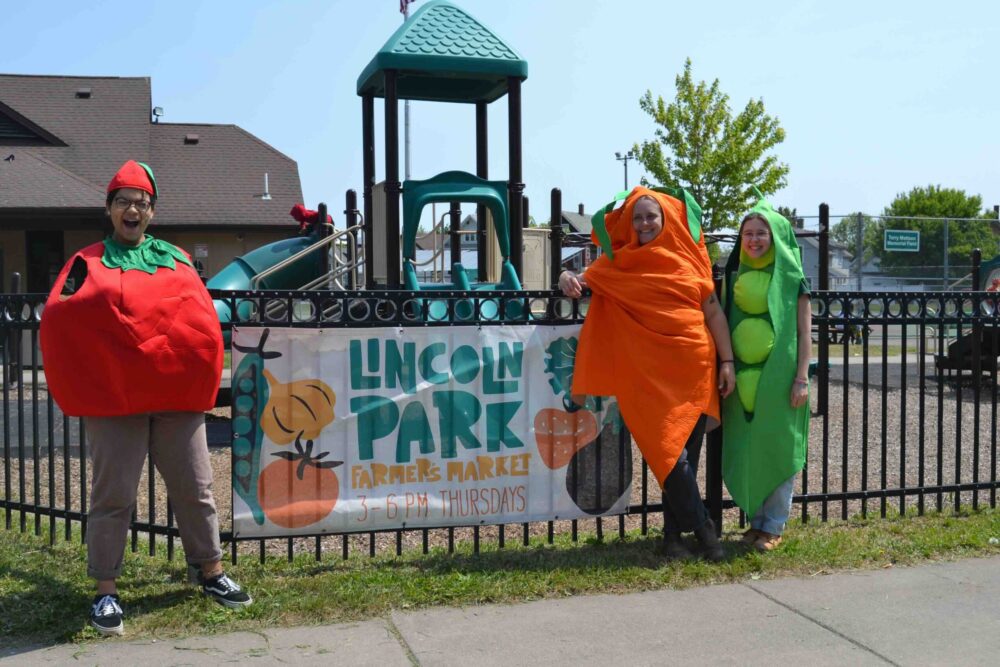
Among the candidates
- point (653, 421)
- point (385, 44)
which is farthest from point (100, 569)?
point (385, 44)

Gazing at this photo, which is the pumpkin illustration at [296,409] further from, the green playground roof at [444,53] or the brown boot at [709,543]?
the green playground roof at [444,53]

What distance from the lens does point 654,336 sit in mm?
4676

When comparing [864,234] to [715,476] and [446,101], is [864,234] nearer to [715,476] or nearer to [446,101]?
[446,101]

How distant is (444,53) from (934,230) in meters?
22.7

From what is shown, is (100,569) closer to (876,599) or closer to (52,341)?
(52,341)

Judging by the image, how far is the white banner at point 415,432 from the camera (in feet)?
15.2

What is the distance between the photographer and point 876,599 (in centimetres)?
443

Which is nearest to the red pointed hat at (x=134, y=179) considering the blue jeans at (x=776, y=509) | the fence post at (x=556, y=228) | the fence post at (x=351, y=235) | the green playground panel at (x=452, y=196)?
the blue jeans at (x=776, y=509)

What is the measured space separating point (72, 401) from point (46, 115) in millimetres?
26421

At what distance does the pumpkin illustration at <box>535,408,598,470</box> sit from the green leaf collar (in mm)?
2001

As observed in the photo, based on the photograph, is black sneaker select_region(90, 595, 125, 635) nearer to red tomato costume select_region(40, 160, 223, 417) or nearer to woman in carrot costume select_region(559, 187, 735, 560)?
red tomato costume select_region(40, 160, 223, 417)

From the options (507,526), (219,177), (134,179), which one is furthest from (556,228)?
(219,177)

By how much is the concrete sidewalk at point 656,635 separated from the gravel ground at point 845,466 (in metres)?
0.97

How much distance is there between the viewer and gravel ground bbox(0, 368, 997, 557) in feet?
18.6
